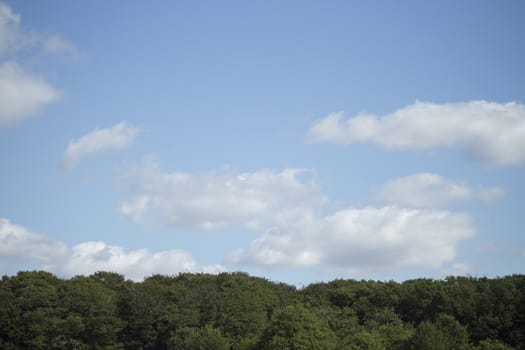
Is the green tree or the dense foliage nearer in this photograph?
the green tree

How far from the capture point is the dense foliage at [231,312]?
85.4 m

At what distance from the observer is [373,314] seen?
9981 centimetres

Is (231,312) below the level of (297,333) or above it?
above

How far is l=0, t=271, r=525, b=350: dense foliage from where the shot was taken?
85375 mm

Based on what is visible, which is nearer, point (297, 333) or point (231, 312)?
point (297, 333)

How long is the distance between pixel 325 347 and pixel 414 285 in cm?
3142

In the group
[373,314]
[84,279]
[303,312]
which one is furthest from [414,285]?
[84,279]

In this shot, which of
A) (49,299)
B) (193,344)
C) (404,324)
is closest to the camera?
(193,344)

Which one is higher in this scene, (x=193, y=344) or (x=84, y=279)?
(x=84, y=279)

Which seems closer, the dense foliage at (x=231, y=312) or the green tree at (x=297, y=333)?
the green tree at (x=297, y=333)

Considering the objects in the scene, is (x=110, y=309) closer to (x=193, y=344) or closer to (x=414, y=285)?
(x=193, y=344)

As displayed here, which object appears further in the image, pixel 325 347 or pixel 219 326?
pixel 219 326

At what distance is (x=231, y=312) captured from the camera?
3839 inches

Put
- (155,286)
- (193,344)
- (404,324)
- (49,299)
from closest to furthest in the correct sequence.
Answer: (193,344) < (404,324) < (49,299) < (155,286)
